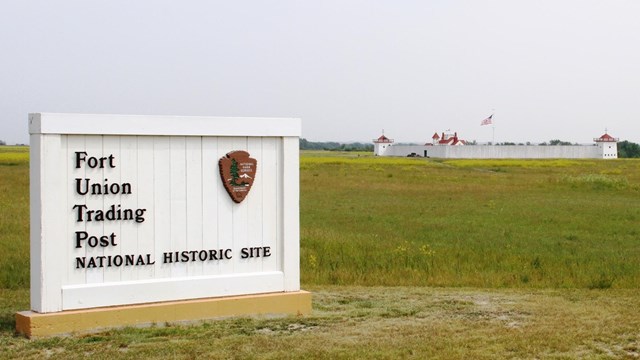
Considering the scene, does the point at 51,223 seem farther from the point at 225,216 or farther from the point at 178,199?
the point at 225,216

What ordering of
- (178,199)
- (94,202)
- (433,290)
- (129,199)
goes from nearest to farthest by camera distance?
(94,202) < (129,199) < (178,199) < (433,290)

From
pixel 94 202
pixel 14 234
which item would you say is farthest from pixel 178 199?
pixel 14 234

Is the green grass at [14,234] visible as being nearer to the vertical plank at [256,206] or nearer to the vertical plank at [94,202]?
the vertical plank at [94,202]

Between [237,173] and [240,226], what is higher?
[237,173]

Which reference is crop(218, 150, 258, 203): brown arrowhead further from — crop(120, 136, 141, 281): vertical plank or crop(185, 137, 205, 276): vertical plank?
crop(120, 136, 141, 281): vertical plank

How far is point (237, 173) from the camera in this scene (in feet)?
38.7

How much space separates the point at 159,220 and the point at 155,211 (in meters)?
0.12

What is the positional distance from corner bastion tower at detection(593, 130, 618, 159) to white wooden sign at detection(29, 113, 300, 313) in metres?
136

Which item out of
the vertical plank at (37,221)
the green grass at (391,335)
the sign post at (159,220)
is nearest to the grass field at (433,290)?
the green grass at (391,335)

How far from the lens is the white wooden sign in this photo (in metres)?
10.6

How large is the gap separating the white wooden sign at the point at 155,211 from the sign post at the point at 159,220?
0.5 inches

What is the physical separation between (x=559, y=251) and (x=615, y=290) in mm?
6864

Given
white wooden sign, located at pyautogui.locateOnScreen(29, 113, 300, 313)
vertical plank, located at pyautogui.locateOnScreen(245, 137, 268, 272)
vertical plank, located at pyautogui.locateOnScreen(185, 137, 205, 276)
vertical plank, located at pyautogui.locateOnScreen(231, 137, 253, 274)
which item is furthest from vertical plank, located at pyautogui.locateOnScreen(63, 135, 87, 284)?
vertical plank, located at pyautogui.locateOnScreen(245, 137, 268, 272)

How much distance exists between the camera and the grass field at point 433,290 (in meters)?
9.74
